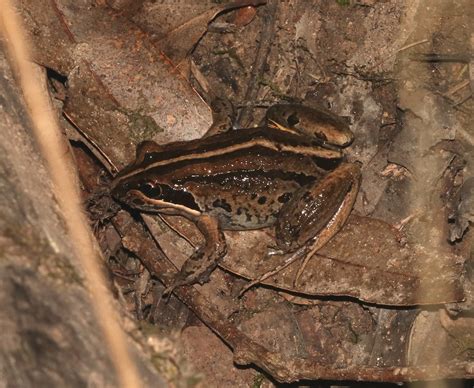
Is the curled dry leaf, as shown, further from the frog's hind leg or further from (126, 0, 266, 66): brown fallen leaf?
the frog's hind leg

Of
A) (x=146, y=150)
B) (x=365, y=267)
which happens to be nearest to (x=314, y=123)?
(x=365, y=267)

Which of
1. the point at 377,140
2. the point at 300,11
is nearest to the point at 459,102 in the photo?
the point at 377,140

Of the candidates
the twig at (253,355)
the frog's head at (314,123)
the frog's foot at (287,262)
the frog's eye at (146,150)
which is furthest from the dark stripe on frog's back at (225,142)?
the frog's foot at (287,262)

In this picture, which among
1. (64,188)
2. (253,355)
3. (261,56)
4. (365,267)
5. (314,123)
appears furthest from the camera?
(261,56)

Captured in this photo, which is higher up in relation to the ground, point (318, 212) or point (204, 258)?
point (318, 212)

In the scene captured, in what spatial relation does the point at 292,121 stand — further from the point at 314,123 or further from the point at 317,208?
the point at 317,208

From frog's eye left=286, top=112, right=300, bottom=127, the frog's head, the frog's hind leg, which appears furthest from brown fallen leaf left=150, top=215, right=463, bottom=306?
frog's eye left=286, top=112, right=300, bottom=127

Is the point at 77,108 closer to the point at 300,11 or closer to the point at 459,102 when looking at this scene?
the point at 300,11
